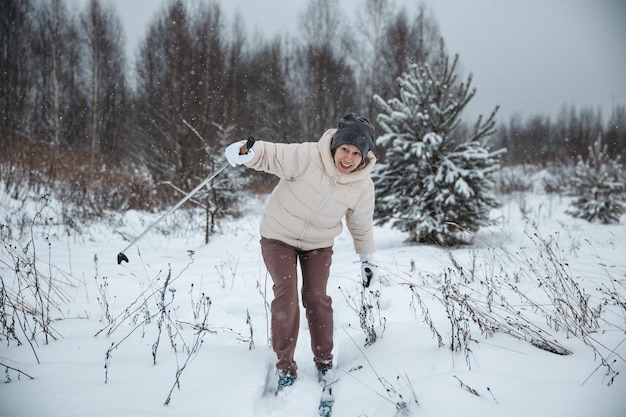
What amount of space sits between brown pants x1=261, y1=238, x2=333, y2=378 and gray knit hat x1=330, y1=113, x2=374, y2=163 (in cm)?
79

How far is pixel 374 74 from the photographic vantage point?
52.1 feet

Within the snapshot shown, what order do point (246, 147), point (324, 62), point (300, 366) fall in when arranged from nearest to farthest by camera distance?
point (246, 147) < point (300, 366) < point (324, 62)

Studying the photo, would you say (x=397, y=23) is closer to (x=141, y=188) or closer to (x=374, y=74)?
(x=374, y=74)

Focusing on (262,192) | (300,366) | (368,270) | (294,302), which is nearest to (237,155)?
(294,302)

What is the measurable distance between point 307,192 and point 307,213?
0.15 metres

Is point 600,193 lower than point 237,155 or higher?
lower

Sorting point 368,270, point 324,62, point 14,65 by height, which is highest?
point 324,62

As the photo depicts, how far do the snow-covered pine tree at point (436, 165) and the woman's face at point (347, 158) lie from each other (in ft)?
13.4

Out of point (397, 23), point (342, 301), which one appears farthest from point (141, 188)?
point (397, 23)

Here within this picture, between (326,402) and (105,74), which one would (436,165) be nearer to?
(326,402)

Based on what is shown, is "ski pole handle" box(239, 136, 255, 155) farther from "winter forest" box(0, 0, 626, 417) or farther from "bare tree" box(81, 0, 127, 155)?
"bare tree" box(81, 0, 127, 155)

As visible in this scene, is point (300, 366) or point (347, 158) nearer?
point (347, 158)

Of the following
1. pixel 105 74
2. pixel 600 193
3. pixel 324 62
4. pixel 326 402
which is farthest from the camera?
pixel 105 74

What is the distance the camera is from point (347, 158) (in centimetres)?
224
